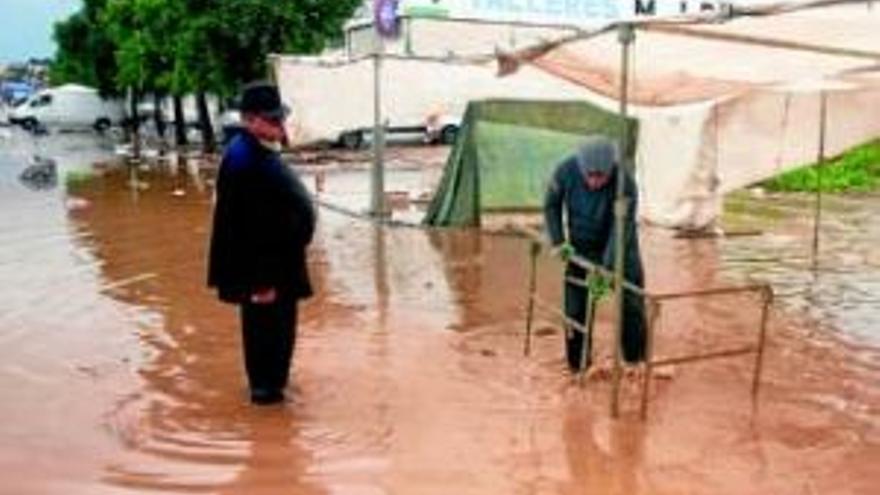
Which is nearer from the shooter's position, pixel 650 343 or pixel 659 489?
pixel 659 489

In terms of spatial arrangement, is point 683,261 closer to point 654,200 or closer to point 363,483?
point 654,200

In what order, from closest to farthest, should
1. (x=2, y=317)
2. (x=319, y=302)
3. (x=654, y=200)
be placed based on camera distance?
(x=2, y=317), (x=319, y=302), (x=654, y=200)

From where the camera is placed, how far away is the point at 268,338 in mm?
8195

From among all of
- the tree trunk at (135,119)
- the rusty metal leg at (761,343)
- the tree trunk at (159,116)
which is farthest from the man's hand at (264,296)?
→ the tree trunk at (159,116)

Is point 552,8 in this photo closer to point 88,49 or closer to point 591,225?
point 88,49

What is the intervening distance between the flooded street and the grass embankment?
812 cm

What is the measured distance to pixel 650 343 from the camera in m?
8.08

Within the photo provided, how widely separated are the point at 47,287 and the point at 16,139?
36.1m

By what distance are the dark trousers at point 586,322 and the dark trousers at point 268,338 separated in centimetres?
183

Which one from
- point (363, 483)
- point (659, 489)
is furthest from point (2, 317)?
point (659, 489)

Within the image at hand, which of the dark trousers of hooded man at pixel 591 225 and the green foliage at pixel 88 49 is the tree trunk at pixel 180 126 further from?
the dark trousers of hooded man at pixel 591 225

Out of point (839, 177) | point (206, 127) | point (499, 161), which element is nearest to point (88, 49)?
point (206, 127)

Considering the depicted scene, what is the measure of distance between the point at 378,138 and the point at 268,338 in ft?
34.9

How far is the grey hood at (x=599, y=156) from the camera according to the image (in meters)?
8.66
